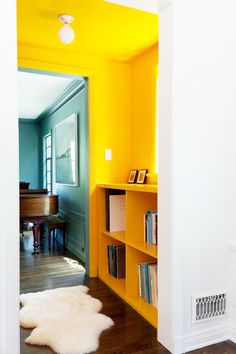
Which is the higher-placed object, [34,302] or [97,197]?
[97,197]

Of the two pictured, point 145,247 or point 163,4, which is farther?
point 145,247

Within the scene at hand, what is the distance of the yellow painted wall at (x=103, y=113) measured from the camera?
3207 mm

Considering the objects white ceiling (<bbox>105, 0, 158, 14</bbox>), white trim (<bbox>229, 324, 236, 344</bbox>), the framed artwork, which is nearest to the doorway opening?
the framed artwork

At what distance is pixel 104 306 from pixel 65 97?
11.6 feet

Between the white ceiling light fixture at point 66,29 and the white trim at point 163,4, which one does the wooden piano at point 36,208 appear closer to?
the white ceiling light fixture at point 66,29

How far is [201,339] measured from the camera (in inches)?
75.6

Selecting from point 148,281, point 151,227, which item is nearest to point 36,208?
point 151,227

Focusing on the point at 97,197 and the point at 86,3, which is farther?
the point at 97,197

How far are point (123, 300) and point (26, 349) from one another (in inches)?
38.0

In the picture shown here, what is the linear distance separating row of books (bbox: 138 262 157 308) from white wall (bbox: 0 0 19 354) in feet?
4.09

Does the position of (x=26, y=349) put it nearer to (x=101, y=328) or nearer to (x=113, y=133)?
(x=101, y=328)

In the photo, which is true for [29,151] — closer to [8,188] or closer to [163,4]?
[163,4]

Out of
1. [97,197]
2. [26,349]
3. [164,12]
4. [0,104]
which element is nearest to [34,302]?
[26,349]

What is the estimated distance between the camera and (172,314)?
1831mm
